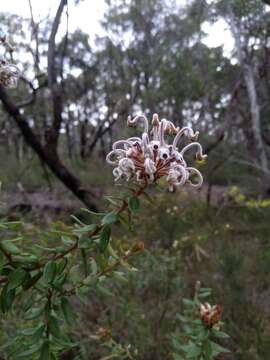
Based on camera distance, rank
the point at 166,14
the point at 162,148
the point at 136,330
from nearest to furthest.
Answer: the point at 162,148, the point at 136,330, the point at 166,14

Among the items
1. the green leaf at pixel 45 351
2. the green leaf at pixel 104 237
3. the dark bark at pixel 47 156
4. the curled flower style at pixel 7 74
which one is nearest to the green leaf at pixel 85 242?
the green leaf at pixel 104 237

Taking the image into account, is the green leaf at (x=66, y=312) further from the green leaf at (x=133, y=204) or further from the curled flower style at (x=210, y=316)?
the curled flower style at (x=210, y=316)

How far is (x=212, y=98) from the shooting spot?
1002 cm

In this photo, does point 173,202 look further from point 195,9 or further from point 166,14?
point 166,14

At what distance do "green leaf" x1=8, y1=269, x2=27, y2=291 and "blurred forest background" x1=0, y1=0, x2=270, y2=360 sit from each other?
187 mm

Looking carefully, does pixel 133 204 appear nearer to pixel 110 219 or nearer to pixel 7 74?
pixel 110 219

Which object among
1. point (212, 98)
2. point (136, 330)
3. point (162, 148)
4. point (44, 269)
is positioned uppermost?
point (212, 98)

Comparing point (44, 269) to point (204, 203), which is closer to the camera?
point (44, 269)

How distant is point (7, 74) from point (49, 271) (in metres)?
0.56

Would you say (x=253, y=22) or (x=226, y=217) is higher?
(x=253, y=22)

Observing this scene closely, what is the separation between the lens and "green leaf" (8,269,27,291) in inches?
30.1

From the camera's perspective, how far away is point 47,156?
4.20m

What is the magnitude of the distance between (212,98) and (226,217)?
5.55m

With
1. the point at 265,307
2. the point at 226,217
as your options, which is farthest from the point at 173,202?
the point at 265,307
